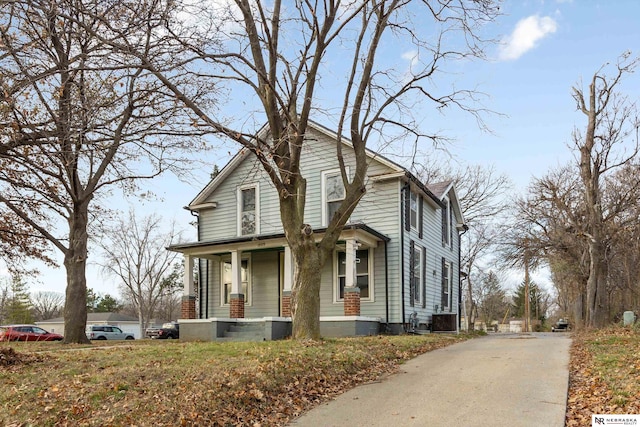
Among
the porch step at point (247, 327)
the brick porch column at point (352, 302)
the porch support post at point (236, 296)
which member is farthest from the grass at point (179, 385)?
the porch support post at point (236, 296)

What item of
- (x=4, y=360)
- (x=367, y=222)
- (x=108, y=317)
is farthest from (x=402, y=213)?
(x=108, y=317)

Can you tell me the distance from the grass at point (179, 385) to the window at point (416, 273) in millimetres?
8642

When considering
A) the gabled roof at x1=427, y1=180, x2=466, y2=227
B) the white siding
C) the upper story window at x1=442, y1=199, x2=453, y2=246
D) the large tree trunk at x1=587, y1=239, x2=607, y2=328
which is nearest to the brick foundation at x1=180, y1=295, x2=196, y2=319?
the white siding

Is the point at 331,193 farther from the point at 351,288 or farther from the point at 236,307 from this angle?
the point at 236,307

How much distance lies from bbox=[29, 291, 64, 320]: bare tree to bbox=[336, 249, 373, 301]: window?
66.4 metres

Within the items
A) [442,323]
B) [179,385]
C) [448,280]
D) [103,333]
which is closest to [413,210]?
[442,323]

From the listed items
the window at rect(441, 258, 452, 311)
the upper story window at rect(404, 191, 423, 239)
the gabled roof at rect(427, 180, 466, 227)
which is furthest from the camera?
the window at rect(441, 258, 452, 311)

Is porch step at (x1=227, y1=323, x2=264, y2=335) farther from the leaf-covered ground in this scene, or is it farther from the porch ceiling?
the leaf-covered ground

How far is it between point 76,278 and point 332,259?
8152mm

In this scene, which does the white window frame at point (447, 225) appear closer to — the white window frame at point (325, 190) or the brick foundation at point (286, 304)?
the white window frame at point (325, 190)

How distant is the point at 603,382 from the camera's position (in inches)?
314

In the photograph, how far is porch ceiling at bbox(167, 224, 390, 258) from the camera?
16.6 m

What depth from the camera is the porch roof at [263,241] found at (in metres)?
16.6

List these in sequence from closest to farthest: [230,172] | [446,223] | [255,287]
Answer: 1. [255,287]
2. [230,172]
3. [446,223]
